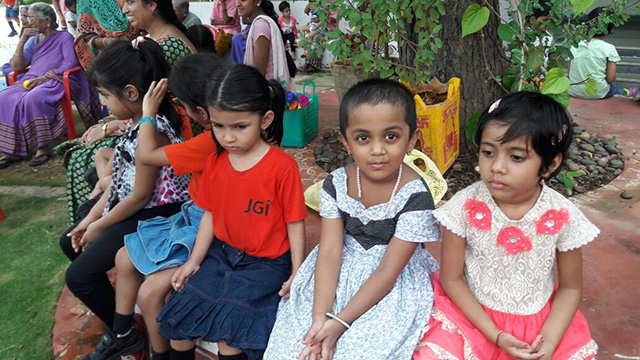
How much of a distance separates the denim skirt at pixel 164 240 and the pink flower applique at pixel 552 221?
1.40 metres

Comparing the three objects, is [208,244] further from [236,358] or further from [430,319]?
[430,319]

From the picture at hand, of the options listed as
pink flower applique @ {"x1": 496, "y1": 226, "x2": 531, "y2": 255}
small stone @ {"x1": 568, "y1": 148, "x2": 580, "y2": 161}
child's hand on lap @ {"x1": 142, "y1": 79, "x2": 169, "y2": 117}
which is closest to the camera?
pink flower applique @ {"x1": 496, "y1": 226, "x2": 531, "y2": 255}

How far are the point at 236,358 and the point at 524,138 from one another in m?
1.26

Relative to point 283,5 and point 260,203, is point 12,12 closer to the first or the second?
point 283,5

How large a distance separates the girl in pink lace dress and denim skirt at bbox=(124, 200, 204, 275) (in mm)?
1090

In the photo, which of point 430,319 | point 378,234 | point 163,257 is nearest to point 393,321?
point 430,319

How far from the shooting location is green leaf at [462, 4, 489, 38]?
2638 mm

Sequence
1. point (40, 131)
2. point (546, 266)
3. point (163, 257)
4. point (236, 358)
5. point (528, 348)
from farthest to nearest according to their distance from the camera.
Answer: point (40, 131) < point (163, 257) < point (236, 358) < point (546, 266) < point (528, 348)

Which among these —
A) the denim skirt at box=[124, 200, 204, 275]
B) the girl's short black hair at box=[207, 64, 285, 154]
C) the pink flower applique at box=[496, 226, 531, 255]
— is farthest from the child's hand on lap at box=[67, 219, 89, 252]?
the pink flower applique at box=[496, 226, 531, 255]

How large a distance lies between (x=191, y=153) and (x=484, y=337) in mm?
1380

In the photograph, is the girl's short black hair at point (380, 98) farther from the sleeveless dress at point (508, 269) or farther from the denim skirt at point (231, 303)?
the denim skirt at point (231, 303)

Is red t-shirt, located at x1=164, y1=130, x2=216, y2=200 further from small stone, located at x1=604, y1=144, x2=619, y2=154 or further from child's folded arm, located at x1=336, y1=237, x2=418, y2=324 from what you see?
small stone, located at x1=604, y1=144, x2=619, y2=154

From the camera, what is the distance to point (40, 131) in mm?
5047

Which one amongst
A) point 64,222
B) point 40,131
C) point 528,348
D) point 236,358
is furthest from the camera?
point 40,131
